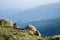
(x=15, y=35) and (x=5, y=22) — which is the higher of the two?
(x=5, y=22)

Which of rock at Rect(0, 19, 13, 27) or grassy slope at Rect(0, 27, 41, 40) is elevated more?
rock at Rect(0, 19, 13, 27)

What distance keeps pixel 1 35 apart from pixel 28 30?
640 cm

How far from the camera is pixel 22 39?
37.0 meters

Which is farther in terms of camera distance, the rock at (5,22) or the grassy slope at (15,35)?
the rock at (5,22)

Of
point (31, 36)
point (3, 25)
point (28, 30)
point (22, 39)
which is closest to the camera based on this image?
point (22, 39)

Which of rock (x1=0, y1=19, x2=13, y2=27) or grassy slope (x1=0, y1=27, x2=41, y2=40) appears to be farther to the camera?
rock (x1=0, y1=19, x2=13, y2=27)

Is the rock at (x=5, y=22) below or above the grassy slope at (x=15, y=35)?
above

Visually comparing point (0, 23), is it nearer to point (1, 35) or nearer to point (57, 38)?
point (1, 35)

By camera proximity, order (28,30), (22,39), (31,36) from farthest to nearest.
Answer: (28,30) → (31,36) → (22,39)

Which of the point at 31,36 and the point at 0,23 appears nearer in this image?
the point at 31,36

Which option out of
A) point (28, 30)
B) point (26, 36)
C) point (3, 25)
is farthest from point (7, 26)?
point (26, 36)

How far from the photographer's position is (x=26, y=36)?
1526 inches

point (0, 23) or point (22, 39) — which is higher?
point (0, 23)

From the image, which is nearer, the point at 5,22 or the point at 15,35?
the point at 15,35
